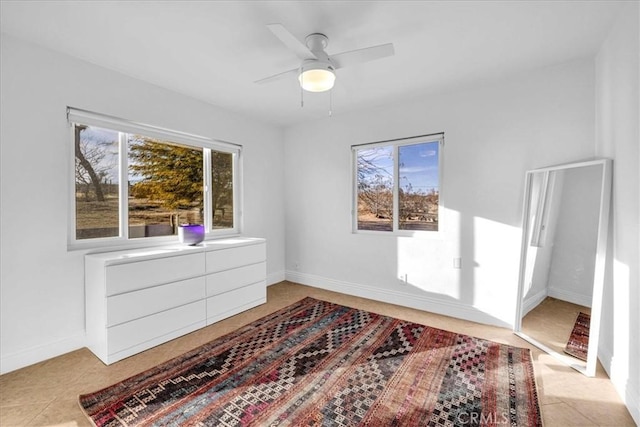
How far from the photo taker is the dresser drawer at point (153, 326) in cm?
240

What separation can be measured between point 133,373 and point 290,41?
2660mm

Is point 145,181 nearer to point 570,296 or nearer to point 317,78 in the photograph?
point 317,78

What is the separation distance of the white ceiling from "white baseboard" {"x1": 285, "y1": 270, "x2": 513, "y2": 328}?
2459mm

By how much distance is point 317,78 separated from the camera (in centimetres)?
213

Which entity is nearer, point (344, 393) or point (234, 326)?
point (344, 393)

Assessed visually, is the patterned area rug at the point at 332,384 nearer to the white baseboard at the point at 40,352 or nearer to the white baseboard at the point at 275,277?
the white baseboard at the point at 40,352

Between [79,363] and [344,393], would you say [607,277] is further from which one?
[79,363]

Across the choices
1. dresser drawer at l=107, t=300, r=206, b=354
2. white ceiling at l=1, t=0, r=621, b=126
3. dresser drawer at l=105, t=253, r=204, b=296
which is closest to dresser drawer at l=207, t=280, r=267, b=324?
dresser drawer at l=107, t=300, r=206, b=354

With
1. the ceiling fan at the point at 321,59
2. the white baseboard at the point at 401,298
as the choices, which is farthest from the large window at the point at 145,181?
the ceiling fan at the point at 321,59

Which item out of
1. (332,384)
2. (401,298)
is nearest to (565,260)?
(401,298)

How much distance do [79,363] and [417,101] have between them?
4232mm

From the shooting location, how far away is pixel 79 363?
2.37 m

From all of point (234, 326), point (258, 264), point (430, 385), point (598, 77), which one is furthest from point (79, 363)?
point (598, 77)

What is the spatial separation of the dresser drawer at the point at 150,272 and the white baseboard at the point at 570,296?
3.35m
